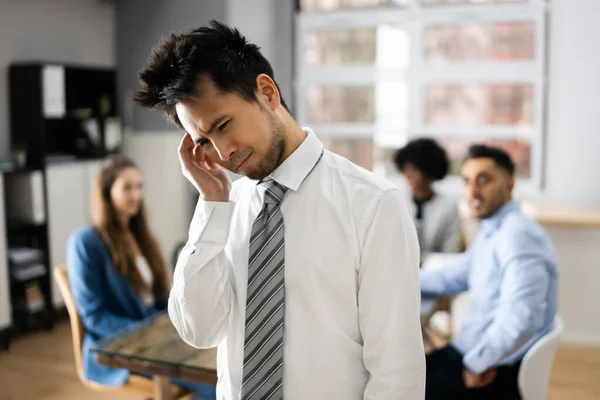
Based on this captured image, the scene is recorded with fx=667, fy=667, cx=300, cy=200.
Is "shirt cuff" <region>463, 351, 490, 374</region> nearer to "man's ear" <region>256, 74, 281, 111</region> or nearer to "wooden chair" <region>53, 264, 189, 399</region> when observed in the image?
"wooden chair" <region>53, 264, 189, 399</region>

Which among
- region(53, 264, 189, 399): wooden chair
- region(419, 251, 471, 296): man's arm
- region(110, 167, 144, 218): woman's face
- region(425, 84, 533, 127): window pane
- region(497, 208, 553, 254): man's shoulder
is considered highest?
region(425, 84, 533, 127): window pane

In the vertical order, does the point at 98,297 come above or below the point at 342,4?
below

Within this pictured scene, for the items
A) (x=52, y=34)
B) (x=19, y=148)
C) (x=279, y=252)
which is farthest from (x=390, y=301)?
(x=52, y=34)

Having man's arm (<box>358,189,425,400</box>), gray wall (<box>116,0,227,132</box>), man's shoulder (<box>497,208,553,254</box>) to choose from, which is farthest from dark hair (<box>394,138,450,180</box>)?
gray wall (<box>116,0,227,132</box>)

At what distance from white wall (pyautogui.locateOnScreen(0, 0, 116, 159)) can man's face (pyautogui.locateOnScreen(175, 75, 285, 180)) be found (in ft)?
14.2

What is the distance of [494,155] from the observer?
2.51 metres

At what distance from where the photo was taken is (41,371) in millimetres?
4109

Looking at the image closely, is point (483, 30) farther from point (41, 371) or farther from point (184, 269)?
point (184, 269)

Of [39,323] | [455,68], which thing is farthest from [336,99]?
[39,323]

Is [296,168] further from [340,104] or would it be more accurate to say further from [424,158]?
[340,104]

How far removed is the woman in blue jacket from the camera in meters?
2.66

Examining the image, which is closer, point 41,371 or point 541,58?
point 41,371

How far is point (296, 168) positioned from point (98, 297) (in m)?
1.62

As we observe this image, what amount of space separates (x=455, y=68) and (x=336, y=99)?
1.14 meters
